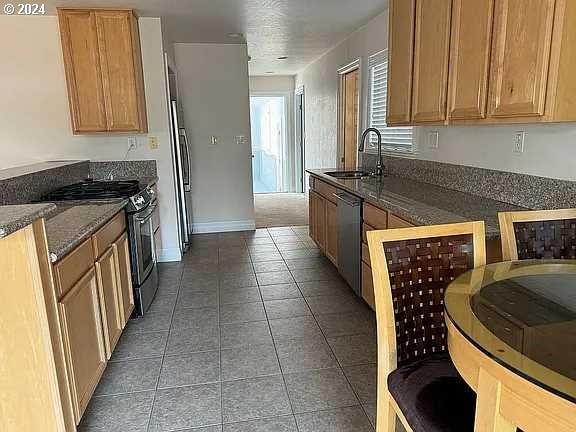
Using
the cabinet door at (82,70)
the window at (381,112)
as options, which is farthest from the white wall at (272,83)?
the cabinet door at (82,70)

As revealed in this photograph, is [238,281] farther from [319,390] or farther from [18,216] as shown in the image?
[18,216]

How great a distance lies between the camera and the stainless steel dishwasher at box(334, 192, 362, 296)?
3.01 meters

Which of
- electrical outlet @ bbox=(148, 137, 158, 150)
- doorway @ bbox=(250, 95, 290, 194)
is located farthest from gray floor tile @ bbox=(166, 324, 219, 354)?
doorway @ bbox=(250, 95, 290, 194)

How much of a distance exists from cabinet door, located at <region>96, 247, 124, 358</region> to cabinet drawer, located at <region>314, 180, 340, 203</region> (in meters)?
1.85

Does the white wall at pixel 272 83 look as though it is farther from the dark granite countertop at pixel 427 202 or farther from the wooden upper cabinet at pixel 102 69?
the dark granite countertop at pixel 427 202

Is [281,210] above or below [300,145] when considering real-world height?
below

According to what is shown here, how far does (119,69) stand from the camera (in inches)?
141

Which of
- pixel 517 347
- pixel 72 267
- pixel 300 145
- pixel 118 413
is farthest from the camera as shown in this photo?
pixel 300 145

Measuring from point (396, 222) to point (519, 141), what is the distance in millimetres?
793

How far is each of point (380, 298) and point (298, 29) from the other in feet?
12.5

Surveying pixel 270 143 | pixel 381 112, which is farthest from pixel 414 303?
pixel 270 143

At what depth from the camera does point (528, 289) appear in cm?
128

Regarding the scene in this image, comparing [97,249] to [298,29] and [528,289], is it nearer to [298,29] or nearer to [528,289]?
[528,289]

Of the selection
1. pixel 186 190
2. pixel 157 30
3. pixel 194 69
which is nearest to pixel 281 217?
pixel 186 190
